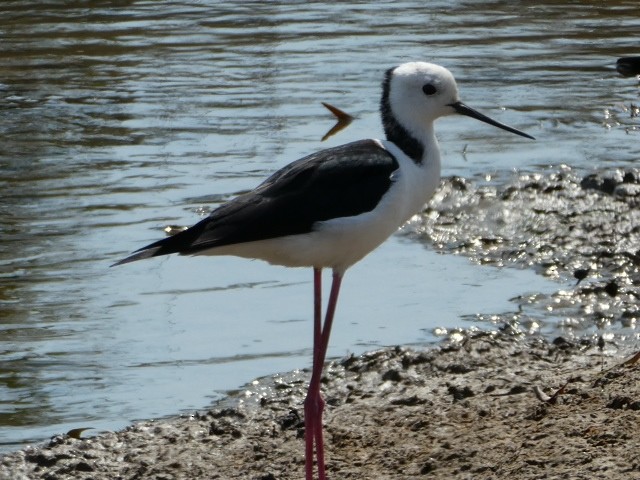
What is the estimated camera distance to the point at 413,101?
5.38 m

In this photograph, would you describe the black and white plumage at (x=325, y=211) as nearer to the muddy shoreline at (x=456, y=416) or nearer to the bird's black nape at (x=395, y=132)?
the bird's black nape at (x=395, y=132)

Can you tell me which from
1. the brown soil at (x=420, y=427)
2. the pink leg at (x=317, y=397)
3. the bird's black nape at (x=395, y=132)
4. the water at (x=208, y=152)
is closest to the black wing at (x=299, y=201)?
the bird's black nape at (x=395, y=132)

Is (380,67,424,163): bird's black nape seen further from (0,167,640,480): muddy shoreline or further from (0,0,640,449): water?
(0,0,640,449): water

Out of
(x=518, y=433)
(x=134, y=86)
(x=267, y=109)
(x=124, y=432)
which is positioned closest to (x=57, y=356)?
(x=124, y=432)

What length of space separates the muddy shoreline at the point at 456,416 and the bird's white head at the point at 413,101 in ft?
3.35

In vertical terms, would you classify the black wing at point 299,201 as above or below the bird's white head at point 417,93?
below

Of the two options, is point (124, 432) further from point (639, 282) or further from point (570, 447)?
point (639, 282)

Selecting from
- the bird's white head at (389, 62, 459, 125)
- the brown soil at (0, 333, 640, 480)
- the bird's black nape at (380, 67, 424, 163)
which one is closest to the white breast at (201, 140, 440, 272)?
the bird's black nape at (380, 67, 424, 163)

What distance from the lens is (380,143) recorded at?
17.3 feet

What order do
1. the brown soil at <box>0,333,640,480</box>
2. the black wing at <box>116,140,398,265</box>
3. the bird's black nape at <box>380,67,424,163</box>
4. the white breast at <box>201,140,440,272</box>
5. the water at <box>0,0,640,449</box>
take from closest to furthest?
the brown soil at <box>0,333,640,480</box> → the black wing at <box>116,140,398,265</box> → the white breast at <box>201,140,440,272</box> → the bird's black nape at <box>380,67,424,163</box> → the water at <box>0,0,640,449</box>

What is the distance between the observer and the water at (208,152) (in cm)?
616

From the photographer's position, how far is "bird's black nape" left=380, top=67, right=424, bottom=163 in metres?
5.30

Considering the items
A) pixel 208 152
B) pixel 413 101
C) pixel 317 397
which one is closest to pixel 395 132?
pixel 413 101

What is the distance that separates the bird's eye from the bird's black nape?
14 centimetres
